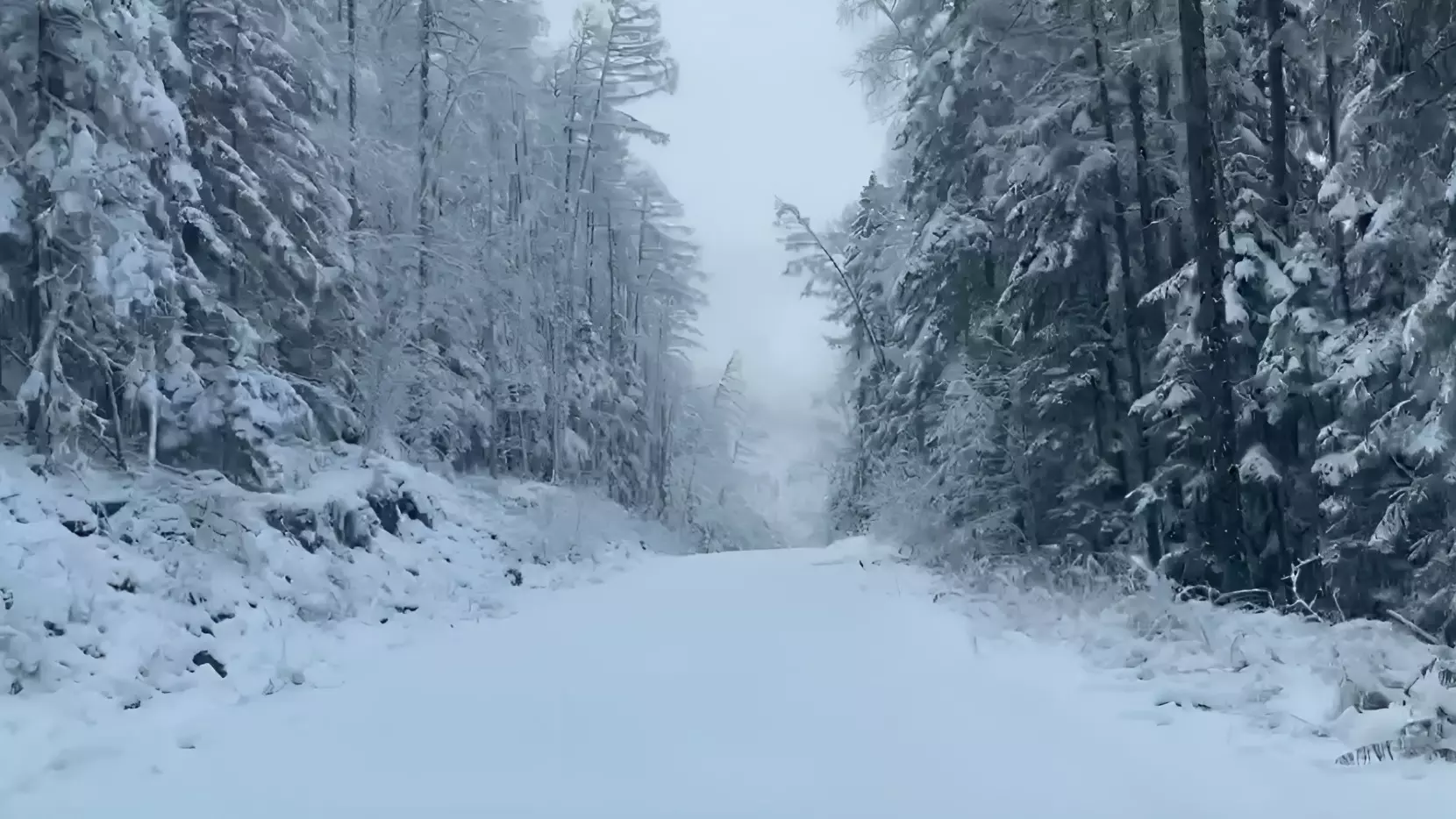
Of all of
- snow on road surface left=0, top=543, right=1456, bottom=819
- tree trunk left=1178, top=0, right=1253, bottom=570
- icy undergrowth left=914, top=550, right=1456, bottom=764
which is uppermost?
tree trunk left=1178, top=0, right=1253, bottom=570

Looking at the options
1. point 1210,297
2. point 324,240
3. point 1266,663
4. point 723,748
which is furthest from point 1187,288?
point 324,240

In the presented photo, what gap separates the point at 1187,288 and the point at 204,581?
991 centimetres

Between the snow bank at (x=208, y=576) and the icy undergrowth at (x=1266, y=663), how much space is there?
19.5ft

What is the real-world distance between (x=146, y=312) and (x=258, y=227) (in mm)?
5394

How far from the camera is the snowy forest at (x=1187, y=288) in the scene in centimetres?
885

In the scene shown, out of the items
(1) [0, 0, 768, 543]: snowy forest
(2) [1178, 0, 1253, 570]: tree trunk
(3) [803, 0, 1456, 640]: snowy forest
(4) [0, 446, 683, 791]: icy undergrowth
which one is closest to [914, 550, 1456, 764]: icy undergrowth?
(3) [803, 0, 1456, 640]: snowy forest

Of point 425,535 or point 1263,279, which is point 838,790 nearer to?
point 1263,279

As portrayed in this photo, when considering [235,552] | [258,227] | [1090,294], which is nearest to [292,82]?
[258,227]

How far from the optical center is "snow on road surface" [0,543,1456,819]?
4.41 meters

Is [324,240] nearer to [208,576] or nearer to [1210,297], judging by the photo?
[208,576]

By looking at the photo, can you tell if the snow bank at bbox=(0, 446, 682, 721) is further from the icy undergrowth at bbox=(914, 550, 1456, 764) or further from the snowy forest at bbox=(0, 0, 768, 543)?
the icy undergrowth at bbox=(914, 550, 1456, 764)

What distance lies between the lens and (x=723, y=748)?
5.40m

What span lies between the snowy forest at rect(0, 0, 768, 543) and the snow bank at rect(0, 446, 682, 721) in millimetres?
841

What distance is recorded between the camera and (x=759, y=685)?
22.9ft
